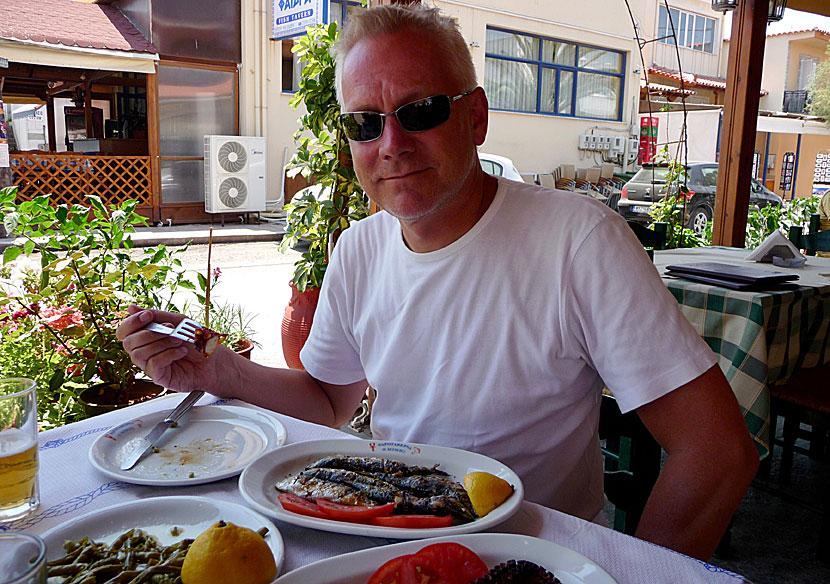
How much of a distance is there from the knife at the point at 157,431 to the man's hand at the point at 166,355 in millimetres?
43

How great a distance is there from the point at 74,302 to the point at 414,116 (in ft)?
5.39

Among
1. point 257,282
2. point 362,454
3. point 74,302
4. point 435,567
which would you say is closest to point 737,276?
point 362,454

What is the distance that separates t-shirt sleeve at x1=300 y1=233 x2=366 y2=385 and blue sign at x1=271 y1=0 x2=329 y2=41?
828 cm

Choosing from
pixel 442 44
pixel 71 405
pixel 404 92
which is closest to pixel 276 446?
pixel 404 92

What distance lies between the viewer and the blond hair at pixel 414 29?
1.46m

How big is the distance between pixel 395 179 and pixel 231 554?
91 centimetres

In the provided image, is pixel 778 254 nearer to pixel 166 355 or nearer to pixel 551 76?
pixel 166 355

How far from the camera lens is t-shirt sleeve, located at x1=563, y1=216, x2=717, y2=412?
119 cm

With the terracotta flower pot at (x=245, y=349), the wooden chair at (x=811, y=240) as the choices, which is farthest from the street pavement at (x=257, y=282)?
the wooden chair at (x=811, y=240)

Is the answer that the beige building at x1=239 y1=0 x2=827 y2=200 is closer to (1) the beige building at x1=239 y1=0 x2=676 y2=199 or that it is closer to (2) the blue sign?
(1) the beige building at x1=239 y1=0 x2=676 y2=199

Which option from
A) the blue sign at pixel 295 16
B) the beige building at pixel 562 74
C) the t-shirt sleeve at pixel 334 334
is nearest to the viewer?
the t-shirt sleeve at pixel 334 334

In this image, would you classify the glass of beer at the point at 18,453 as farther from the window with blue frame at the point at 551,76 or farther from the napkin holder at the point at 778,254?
the window with blue frame at the point at 551,76

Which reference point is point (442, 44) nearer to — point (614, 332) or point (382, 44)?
point (382, 44)

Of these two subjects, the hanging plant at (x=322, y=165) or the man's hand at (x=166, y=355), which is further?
the hanging plant at (x=322, y=165)
